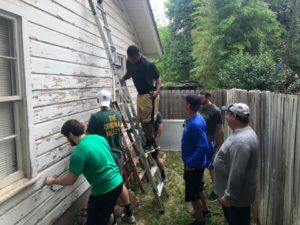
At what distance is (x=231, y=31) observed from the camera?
19281 millimetres

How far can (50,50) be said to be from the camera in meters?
4.49

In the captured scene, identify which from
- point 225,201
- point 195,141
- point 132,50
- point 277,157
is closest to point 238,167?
point 225,201

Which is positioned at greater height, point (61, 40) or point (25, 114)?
point (61, 40)

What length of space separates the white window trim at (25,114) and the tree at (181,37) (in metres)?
23.8

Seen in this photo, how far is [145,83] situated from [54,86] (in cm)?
201

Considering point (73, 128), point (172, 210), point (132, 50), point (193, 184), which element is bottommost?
point (172, 210)

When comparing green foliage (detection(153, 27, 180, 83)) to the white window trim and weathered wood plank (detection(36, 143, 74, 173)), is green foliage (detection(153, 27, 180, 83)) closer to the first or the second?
weathered wood plank (detection(36, 143, 74, 173))

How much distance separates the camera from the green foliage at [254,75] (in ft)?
42.0

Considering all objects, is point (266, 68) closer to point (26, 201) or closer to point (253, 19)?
point (253, 19)

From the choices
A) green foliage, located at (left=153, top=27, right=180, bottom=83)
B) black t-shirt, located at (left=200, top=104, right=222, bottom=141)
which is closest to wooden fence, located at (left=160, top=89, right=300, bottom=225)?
black t-shirt, located at (left=200, top=104, right=222, bottom=141)

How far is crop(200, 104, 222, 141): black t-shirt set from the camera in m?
6.91

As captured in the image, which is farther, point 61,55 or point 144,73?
point 144,73

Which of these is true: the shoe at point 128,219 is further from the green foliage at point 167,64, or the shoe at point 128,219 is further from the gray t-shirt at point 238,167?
the green foliage at point 167,64

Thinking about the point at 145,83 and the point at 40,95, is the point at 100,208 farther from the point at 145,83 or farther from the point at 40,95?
the point at 145,83
